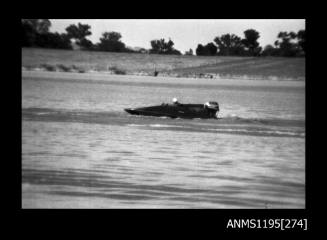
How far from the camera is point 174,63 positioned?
332 feet

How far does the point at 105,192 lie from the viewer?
62.4 ft

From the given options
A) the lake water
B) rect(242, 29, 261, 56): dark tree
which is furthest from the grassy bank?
the lake water

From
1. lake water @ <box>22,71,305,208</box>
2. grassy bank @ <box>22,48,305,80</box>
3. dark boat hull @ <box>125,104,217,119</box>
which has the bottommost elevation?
lake water @ <box>22,71,305,208</box>

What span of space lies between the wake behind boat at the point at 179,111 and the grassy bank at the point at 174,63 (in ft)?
179

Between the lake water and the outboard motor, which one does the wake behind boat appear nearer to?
the outboard motor

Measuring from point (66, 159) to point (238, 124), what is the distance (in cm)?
1700

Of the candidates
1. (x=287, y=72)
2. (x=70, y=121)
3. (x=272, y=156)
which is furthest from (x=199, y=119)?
(x=287, y=72)

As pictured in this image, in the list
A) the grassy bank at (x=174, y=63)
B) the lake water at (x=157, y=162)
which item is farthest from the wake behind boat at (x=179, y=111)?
the grassy bank at (x=174, y=63)

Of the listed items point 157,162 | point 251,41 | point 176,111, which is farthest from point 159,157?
point 251,41

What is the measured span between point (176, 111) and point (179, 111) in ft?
0.58

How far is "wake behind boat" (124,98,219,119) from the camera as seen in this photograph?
128ft

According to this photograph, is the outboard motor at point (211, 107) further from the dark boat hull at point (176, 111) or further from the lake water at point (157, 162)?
the lake water at point (157, 162)

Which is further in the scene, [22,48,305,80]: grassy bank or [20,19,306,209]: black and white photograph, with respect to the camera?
[22,48,305,80]: grassy bank

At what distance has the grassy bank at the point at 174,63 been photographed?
9538cm
